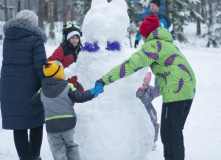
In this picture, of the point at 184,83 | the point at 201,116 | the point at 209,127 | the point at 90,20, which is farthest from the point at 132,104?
the point at 201,116

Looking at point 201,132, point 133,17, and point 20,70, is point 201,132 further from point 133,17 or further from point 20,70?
point 133,17

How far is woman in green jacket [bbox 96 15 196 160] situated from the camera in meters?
2.20

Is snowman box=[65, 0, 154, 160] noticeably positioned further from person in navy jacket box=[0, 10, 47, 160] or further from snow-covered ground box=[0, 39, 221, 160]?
person in navy jacket box=[0, 10, 47, 160]

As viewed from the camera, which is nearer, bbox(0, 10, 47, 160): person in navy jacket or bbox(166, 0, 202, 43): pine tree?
bbox(0, 10, 47, 160): person in navy jacket

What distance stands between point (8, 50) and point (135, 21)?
14.4 meters

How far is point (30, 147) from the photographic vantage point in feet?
9.02

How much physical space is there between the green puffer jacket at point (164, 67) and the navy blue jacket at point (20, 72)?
85 centimetres

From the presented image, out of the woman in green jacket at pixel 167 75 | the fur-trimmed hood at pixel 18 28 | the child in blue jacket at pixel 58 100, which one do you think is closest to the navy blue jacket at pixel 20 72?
the fur-trimmed hood at pixel 18 28

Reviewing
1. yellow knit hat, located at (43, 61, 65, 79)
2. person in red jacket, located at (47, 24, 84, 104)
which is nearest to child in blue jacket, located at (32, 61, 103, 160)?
yellow knit hat, located at (43, 61, 65, 79)

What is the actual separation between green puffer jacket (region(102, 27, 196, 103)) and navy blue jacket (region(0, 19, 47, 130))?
2.80ft

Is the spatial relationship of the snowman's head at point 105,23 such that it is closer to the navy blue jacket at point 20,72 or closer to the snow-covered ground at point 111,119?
the snow-covered ground at point 111,119

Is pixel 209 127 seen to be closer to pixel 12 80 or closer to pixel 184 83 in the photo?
pixel 184 83

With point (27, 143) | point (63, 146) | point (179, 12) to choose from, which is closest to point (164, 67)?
point (63, 146)

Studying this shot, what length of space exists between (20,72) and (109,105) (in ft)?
3.37
